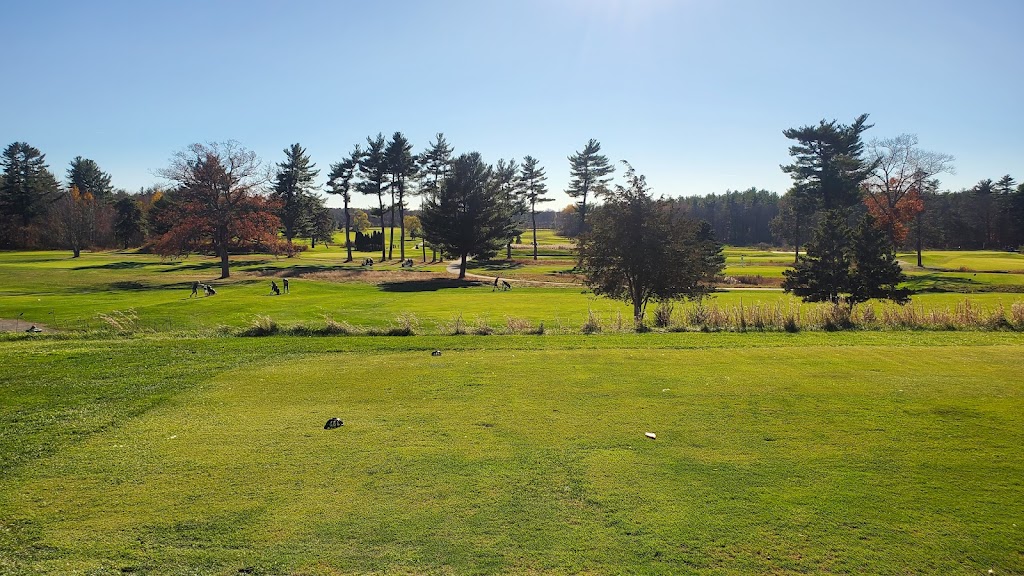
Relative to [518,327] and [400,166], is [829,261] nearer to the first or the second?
[518,327]

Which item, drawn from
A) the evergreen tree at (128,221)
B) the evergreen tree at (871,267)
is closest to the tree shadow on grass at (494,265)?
the evergreen tree at (871,267)

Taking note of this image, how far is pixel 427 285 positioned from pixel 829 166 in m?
43.5

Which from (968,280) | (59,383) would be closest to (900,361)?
(59,383)

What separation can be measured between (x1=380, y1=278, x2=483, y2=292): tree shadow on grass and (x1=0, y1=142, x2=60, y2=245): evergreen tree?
70.3m

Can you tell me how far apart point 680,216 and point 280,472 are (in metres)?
18.8

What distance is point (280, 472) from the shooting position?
262 inches

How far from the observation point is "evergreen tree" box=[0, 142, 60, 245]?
8325cm

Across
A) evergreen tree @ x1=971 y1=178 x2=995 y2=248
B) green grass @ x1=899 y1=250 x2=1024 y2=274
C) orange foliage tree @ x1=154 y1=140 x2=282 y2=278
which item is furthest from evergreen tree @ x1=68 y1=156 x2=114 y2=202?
evergreen tree @ x1=971 y1=178 x2=995 y2=248

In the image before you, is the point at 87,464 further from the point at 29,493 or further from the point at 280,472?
the point at 280,472

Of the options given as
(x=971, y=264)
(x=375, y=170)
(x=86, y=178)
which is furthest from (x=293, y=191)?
(x=971, y=264)

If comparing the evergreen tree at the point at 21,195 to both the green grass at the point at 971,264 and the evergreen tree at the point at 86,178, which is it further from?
the green grass at the point at 971,264

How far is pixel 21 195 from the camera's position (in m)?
84.8

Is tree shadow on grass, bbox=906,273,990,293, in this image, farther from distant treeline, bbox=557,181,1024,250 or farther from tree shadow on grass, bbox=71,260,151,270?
tree shadow on grass, bbox=71,260,151,270

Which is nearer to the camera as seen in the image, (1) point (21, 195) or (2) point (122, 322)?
(2) point (122, 322)
